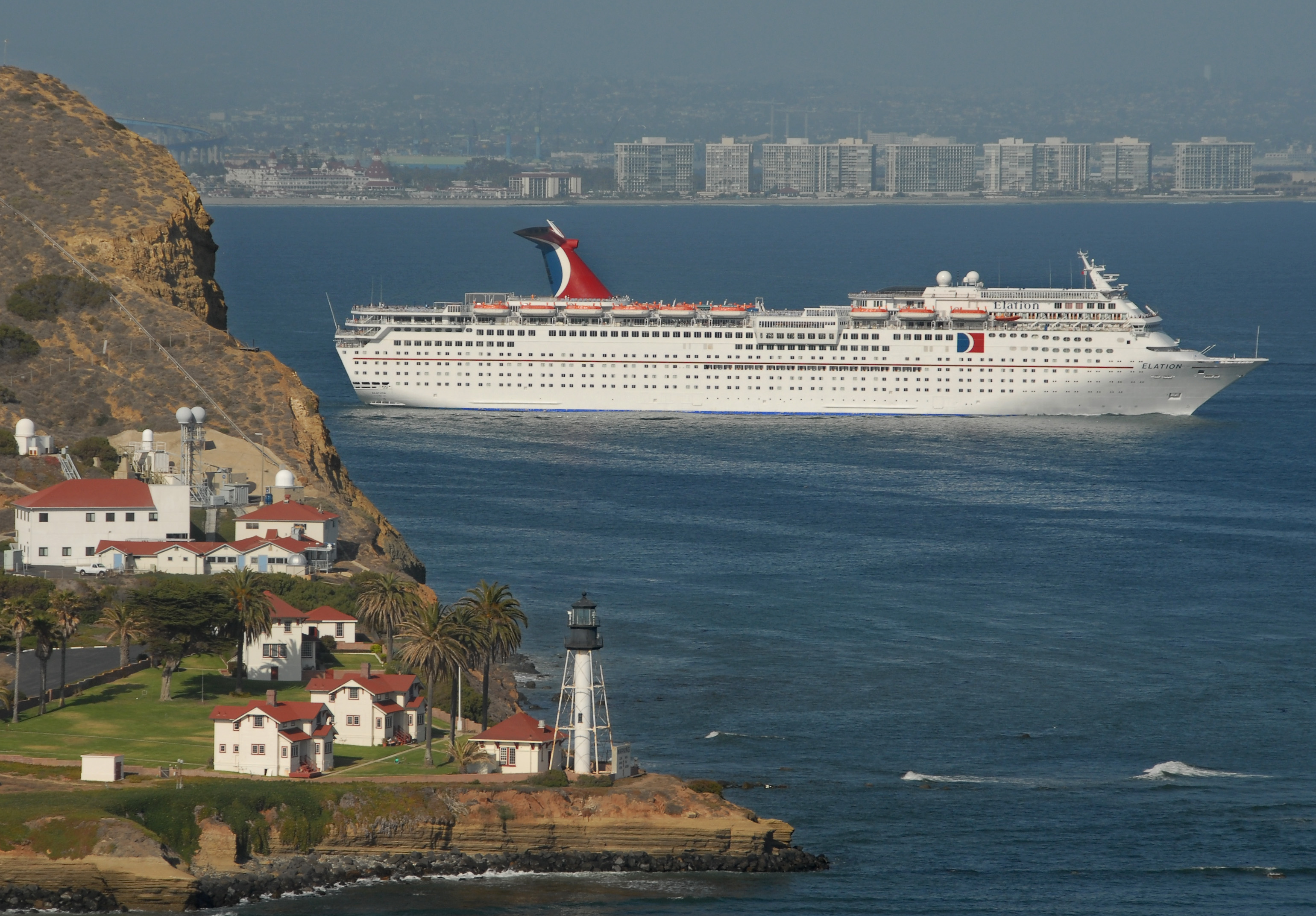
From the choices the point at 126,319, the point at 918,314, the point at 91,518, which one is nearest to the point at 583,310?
the point at 918,314

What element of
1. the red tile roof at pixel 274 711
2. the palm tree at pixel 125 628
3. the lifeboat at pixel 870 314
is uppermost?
the lifeboat at pixel 870 314

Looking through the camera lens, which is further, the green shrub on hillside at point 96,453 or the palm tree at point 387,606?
the green shrub on hillside at point 96,453

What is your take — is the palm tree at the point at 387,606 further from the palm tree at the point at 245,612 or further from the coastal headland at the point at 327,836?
the coastal headland at the point at 327,836

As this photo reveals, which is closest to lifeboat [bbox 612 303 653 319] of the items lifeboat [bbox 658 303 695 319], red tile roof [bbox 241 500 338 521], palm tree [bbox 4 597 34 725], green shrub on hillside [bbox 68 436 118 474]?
lifeboat [bbox 658 303 695 319]

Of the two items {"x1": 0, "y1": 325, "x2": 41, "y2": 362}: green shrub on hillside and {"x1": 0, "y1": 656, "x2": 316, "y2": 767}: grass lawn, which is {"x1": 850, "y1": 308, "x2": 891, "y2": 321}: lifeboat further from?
{"x1": 0, "y1": 656, "x2": 316, "y2": 767}: grass lawn

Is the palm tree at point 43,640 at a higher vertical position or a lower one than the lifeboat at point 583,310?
lower

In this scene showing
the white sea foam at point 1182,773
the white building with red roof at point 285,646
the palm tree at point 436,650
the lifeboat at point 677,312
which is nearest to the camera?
the palm tree at point 436,650

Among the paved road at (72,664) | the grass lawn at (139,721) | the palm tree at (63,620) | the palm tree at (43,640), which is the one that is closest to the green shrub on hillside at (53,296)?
the paved road at (72,664)

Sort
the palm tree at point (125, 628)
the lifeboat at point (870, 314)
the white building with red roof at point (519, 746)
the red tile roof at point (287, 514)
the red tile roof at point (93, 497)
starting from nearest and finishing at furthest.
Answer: the white building with red roof at point (519, 746) → the palm tree at point (125, 628) → the red tile roof at point (93, 497) → the red tile roof at point (287, 514) → the lifeboat at point (870, 314)
